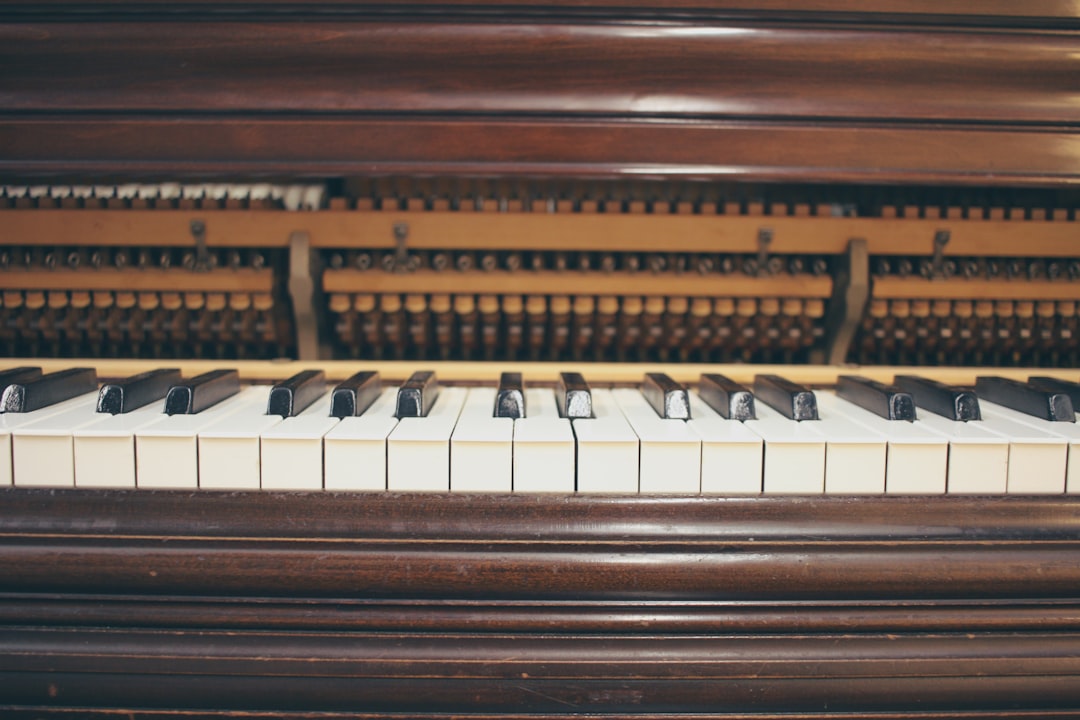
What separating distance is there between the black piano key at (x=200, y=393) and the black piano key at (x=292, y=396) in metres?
0.12

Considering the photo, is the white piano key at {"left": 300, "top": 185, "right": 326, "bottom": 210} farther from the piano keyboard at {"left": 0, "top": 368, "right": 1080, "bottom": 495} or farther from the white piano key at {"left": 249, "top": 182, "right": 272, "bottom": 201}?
the piano keyboard at {"left": 0, "top": 368, "right": 1080, "bottom": 495}

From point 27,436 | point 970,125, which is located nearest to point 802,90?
point 970,125

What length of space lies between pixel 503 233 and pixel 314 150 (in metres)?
0.42

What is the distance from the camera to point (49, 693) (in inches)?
37.8

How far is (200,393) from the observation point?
1125 millimetres

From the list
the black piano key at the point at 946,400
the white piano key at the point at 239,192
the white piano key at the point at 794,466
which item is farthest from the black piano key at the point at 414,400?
the black piano key at the point at 946,400

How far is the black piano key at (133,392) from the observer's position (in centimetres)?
109

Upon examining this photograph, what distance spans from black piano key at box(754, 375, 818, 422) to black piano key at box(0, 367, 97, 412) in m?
1.33

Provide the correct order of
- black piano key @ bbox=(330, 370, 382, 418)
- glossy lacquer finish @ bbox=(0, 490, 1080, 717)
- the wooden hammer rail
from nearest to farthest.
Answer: glossy lacquer finish @ bbox=(0, 490, 1080, 717)
black piano key @ bbox=(330, 370, 382, 418)
the wooden hammer rail

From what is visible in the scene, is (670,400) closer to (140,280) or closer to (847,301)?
(847,301)

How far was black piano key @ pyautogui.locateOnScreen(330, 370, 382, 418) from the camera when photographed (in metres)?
1.08

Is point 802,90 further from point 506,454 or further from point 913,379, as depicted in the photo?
point 506,454

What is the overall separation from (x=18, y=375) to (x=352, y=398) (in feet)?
2.27

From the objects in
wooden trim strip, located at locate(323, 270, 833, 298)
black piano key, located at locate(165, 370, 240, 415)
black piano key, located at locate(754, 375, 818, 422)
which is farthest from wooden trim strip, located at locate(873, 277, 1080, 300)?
black piano key, located at locate(165, 370, 240, 415)
